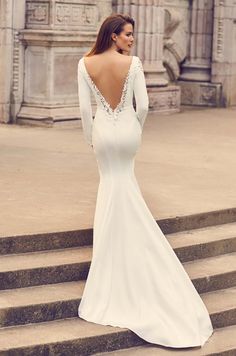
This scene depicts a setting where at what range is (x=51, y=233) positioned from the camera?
7184 mm

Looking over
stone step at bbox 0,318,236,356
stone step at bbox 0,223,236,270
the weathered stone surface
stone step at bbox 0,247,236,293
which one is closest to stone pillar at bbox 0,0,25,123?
the weathered stone surface

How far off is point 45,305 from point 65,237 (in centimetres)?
78

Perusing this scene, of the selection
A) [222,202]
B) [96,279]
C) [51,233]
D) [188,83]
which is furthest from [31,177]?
[188,83]

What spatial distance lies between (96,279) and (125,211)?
47cm

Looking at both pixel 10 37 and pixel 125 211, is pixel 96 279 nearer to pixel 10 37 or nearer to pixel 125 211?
pixel 125 211

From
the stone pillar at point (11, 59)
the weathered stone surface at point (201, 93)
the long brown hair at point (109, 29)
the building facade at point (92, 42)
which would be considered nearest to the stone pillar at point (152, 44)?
the building facade at point (92, 42)

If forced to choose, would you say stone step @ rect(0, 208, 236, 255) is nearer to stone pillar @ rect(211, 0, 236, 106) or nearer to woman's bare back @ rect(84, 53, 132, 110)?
woman's bare back @ rect(84, 53, 132, 110)

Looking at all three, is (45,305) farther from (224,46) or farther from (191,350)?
(224,46)

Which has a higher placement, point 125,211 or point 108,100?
point 108,100

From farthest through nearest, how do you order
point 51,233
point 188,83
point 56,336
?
1. point 188,83
2. point 51,233
3. point 56,336

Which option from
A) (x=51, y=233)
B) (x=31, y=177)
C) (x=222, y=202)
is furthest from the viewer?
(x=31, y=177)

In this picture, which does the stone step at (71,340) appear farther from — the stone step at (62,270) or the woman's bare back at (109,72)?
the woman's bare back at (109,72)

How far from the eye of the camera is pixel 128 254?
22.0 ft

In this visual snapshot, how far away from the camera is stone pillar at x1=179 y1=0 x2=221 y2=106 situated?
57.9 feet
